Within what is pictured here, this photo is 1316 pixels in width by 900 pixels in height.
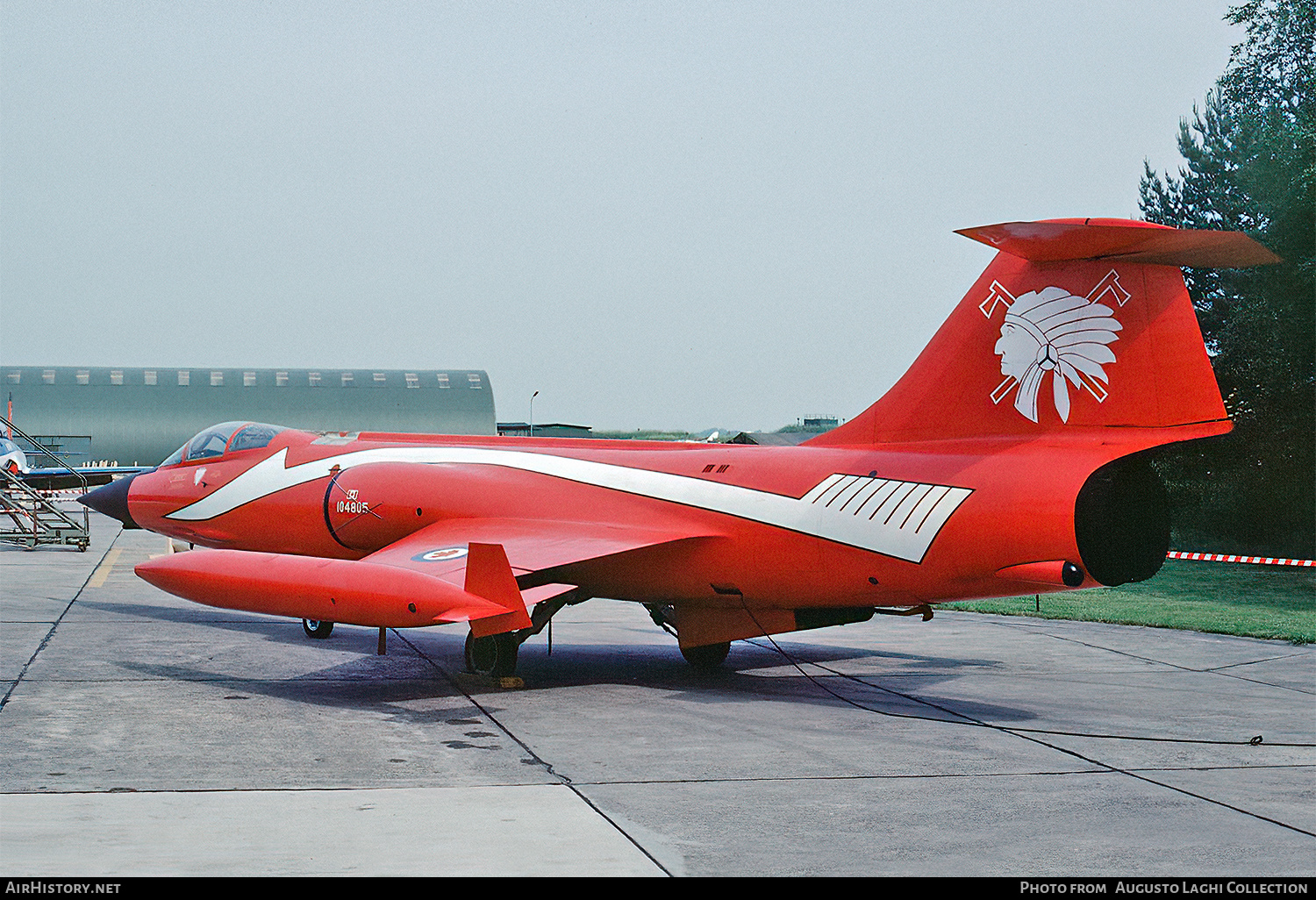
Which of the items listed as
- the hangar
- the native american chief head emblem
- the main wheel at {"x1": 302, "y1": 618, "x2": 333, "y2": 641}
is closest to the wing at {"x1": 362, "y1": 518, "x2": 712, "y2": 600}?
the main wheel at {"x1": 302, "y1": 618, "x2": 333, "y2": 641}

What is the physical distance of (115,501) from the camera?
53.5 ft

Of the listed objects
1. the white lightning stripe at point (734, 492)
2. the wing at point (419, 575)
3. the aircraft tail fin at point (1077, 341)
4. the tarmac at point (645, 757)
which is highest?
the aircraft tail fin at point (1077, 341)

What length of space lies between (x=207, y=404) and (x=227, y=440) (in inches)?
1885

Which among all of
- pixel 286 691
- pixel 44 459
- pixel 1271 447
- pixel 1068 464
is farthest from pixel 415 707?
pixel 44 459

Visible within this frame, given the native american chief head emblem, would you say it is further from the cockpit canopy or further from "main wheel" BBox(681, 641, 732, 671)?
the cockpit canopy

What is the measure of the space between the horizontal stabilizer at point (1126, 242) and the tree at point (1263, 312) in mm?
16207

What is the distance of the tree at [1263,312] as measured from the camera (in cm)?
2528

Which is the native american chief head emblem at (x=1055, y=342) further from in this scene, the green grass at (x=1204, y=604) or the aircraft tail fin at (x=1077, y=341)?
the green grass at (x=1204, y=604)

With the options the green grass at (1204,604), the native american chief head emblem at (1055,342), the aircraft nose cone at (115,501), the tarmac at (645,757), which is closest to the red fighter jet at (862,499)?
the native american chief head emblem at (1055,342)

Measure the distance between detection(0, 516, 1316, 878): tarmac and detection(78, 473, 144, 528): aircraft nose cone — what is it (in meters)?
1.47

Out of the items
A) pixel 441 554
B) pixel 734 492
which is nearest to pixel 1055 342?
pixel 734 492

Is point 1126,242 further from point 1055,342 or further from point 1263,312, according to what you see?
point 1263,312
